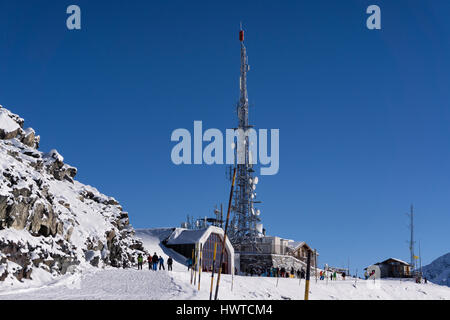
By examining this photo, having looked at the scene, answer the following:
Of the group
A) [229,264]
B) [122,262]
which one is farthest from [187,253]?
[122,262]

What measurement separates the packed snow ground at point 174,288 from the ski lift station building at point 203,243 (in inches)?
45.6

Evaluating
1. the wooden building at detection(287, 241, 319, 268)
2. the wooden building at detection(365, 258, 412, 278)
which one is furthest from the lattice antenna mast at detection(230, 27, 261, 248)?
the wooden building at detection(365, 258, 412, 278)

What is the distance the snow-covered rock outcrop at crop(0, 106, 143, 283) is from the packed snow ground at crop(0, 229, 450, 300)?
5.71ft

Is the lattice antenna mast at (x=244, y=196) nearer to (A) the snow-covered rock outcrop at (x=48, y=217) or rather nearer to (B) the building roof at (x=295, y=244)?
(B) the building roof at (x=295, y=244)

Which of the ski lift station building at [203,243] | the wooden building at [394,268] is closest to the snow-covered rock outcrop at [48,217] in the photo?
the ski lift station building at [203,243]

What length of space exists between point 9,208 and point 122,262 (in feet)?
58.7

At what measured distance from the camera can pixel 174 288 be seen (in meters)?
28.5

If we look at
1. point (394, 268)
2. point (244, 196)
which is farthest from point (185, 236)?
point (394, 268)

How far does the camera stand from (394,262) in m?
76.2

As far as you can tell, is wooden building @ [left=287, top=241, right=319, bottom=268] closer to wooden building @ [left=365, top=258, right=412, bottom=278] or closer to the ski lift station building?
wooden building @ [left=365, top=258, right=412, bottom=278]

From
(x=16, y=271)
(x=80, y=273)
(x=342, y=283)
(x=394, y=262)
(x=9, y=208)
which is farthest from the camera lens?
(x=394, y=262)

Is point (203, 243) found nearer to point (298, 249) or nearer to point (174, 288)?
point (298, 249)
